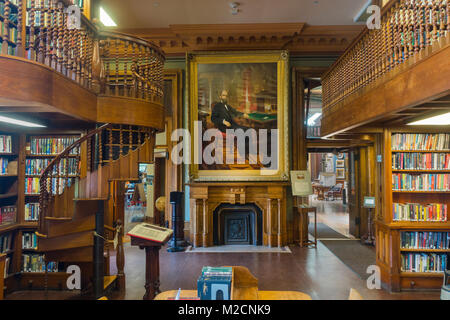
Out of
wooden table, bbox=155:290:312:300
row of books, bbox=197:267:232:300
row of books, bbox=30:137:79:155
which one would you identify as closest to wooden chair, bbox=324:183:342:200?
row of books, bbox=30:137:79:155

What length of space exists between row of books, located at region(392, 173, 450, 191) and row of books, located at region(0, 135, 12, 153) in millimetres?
5902

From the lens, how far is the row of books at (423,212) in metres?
4.49

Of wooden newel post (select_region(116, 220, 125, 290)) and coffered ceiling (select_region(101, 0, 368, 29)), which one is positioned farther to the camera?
coffered ceiling (select_region(101, 0, 368, 29))

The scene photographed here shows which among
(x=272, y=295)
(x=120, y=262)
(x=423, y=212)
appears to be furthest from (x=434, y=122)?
(x=120, y=262)

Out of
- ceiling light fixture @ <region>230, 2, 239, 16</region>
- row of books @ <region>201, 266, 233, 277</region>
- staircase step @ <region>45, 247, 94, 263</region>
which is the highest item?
ceiling light fixture @ <region>230, 2, 239, 16</region>

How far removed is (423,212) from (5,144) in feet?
20.9

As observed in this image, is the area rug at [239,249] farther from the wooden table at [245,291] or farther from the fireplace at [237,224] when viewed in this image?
the wooden table at [245,291]

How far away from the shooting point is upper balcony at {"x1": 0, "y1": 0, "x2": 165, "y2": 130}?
2.58m

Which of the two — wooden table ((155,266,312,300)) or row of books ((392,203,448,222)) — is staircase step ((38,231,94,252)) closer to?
wooden table ((155,266,312,300))

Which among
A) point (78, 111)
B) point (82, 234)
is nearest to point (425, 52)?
point (78, 111)

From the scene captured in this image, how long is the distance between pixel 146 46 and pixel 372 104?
3200 mm

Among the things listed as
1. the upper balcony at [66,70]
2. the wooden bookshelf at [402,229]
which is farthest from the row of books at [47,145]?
the wooden bookshelf at [402,229]

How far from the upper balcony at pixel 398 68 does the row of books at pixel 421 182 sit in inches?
33.3

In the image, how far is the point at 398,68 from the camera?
3.28 meters
